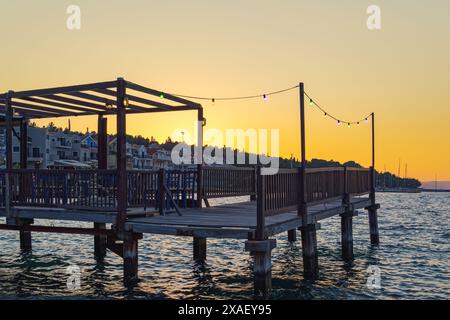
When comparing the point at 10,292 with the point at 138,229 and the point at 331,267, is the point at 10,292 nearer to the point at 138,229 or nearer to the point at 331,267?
the point at 138,229

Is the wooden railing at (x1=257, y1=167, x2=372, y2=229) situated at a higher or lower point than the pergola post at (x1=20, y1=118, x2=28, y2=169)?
lower

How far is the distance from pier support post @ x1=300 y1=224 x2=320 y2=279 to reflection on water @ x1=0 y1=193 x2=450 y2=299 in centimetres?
33

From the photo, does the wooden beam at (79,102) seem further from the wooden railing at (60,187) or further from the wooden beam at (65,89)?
the wooden railing at (60,187)

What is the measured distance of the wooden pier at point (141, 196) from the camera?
12562 mm

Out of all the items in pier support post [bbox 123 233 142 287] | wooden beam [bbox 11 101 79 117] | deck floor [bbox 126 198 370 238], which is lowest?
pier support post [bbox 123 233 142 287]

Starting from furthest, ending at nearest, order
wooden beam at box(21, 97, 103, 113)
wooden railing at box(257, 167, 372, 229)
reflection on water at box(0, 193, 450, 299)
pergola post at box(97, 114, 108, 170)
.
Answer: pergola post at box(97, 114, 108, 170) < wooden beam at box(21, 97, 103, 113) < reflection on water at box(0, 193, 450, 299) < wooden railing at box(257, 167, 372, 229)

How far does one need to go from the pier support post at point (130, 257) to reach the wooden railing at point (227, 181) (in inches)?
212

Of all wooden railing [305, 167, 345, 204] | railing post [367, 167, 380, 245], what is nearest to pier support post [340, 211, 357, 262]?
wooden railing [305, 167, 345, 204]

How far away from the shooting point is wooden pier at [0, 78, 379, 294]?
1256cm

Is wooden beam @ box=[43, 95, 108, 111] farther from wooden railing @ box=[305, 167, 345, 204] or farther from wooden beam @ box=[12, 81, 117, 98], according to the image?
wooden railing @ box=[305, 167, 345, 204]

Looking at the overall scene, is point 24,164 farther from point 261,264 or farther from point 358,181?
point 358,181

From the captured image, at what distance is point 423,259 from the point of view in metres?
23.2
